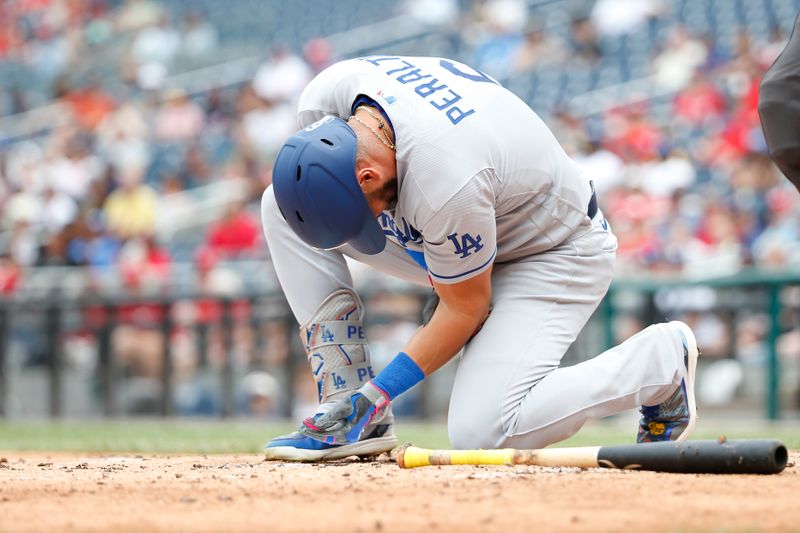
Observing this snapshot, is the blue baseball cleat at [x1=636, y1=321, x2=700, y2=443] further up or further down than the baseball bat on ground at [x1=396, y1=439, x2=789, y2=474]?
further up

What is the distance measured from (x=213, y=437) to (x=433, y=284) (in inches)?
147

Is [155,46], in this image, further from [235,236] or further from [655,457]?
[655,457]

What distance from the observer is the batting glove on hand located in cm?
414

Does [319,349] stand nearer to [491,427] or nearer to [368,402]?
[368,402]

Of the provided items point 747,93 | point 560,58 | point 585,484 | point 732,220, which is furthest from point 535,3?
point 585,484

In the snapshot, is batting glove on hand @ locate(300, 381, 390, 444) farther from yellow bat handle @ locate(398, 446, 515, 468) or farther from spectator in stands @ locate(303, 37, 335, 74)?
spectator in stands @ locate(303, 37, 335, 74)

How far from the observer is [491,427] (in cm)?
418

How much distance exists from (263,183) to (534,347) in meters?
7.90

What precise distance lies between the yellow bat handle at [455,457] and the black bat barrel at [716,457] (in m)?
0.47

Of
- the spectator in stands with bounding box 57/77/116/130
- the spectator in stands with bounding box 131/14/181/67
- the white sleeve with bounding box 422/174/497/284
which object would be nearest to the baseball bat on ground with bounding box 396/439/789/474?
the white sleeve with bounding box 422/174/497/284

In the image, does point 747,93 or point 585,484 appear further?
point 747,93

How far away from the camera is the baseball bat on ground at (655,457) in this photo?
3.56 meters

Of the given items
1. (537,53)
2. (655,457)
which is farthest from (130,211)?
(655,457)

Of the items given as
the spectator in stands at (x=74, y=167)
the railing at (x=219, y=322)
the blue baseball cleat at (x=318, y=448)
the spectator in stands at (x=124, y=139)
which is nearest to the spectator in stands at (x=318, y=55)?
the spectator in stands at (x=124, y=139)
